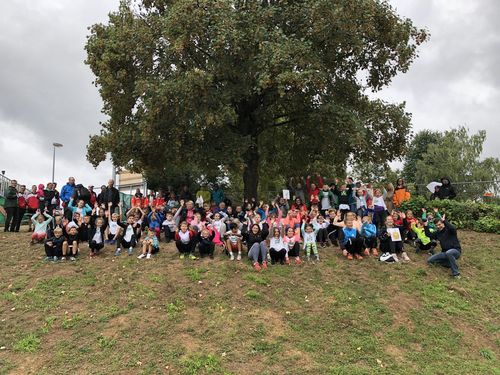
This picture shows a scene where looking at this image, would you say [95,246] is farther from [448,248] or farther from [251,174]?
[448,248]

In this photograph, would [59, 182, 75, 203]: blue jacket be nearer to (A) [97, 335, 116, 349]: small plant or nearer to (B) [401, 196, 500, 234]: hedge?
(A) [97, 335, 116, 349]: small plant

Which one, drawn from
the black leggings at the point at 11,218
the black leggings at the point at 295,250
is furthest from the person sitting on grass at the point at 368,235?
the black leggings at the point at 11,218

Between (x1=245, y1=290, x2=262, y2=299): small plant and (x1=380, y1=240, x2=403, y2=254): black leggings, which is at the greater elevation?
(x1=380, y1=240, x2=403, y2=254): black leggings

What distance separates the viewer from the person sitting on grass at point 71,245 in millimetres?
12094

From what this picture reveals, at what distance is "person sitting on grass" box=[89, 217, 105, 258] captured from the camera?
12320 mm

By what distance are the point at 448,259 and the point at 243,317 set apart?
6.18 m

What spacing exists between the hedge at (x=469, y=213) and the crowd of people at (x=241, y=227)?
117cm

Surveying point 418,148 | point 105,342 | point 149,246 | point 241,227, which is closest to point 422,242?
point 241,227

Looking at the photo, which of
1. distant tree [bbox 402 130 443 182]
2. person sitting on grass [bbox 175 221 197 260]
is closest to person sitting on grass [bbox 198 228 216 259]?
person sitting on grass [bbox 175 221 197 260]

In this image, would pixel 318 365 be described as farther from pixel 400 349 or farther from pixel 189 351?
pixel 189 351

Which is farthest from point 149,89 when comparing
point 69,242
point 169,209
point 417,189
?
point 417,189

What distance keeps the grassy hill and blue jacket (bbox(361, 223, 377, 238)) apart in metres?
0.95

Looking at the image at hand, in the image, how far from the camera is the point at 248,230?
1246cm

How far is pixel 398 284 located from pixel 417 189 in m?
13.3
